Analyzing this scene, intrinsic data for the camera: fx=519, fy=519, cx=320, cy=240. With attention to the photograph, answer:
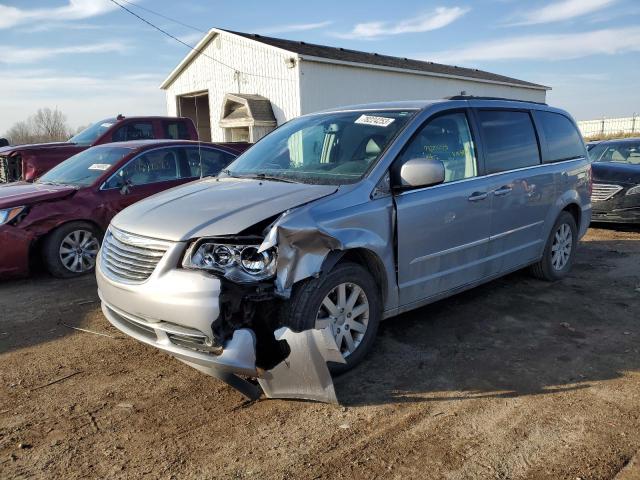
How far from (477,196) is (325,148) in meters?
1.34

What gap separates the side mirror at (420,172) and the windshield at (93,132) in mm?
8388

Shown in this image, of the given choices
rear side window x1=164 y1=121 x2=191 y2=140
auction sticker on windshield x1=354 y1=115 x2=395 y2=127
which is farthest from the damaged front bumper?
rear side window x1=164 y1=121 x2=191 y2=140

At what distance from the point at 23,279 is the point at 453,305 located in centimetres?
497

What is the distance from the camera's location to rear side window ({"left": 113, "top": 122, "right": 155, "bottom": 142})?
35.0 feet

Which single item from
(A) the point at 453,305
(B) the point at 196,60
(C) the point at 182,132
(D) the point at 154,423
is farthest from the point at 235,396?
(B) the point at 196,60

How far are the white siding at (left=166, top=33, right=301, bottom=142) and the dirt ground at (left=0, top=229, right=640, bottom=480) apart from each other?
15504mm

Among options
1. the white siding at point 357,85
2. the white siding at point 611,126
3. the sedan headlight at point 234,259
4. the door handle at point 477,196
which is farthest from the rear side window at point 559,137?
the white siding at point 611,126

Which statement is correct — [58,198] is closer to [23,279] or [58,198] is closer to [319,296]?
[23,279]

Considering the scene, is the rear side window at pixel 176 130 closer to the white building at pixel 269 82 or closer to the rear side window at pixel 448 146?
the white building at pixel 269 82

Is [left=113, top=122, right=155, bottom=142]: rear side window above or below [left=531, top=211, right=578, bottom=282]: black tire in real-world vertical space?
above

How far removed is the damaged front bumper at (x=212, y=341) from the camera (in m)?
2.95

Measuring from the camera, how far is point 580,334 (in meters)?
4.35

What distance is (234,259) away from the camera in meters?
3.10

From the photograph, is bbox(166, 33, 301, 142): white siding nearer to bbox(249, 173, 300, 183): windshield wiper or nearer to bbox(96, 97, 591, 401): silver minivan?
bbox(96, 97, 591, 401): silver minivan
